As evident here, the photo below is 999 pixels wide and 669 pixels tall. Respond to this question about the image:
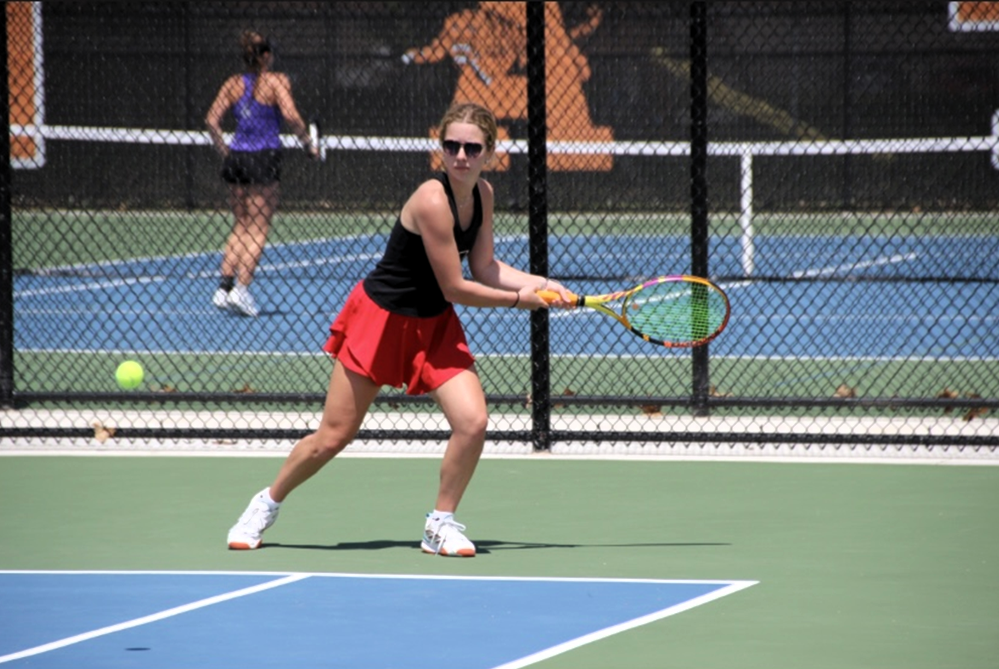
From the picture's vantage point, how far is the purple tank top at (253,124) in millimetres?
13188

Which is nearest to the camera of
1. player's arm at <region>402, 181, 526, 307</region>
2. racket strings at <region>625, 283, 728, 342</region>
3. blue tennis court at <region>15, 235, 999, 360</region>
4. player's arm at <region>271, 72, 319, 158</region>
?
player's arm at <region>402, 181, 526, 307</region>

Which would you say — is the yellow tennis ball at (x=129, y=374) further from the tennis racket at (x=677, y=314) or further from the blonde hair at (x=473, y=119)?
the blonde hair at (x=473, y=119)

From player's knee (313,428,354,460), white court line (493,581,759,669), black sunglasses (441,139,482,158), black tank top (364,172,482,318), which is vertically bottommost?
white court line (493,581,759,669)

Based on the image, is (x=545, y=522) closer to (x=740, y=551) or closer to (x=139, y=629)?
(x=740, y=551)

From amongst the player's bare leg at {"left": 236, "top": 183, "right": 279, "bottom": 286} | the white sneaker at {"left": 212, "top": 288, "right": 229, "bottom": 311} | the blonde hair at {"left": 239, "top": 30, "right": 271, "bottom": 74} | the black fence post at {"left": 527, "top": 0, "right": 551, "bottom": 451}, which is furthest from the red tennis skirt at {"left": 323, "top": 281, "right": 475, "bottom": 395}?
the white sneaker at {"left": 212, "top": 288, "right": 229, "bottom": 311}

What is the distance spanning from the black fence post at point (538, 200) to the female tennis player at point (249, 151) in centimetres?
405

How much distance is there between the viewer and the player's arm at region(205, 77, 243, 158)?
12.8 metres

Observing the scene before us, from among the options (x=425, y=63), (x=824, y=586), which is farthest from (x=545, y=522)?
(x=425, y=63)

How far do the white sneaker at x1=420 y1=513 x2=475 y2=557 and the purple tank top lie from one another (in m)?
6.71

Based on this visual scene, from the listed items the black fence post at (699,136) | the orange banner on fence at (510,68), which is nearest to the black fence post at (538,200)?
the black fence post at (699,136)

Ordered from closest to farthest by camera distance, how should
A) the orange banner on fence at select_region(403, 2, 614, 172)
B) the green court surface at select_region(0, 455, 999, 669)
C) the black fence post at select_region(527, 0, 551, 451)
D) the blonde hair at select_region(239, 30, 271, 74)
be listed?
the green court surface at select_region(0, 455, 999, 669) → the black fence post at select_region(527, 0, 551, 451) → the blonde hair at select_region(239, 30, 271, 74) → the orange banner on fence at select_region(403, 2, 614, 172)

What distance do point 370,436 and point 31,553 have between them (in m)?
2.38

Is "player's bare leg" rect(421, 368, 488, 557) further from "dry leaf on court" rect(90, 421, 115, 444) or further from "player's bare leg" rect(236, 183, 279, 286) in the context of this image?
"player's bare leg" rect(236, 183, 279, 286)

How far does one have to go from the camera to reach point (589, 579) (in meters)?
6.51
